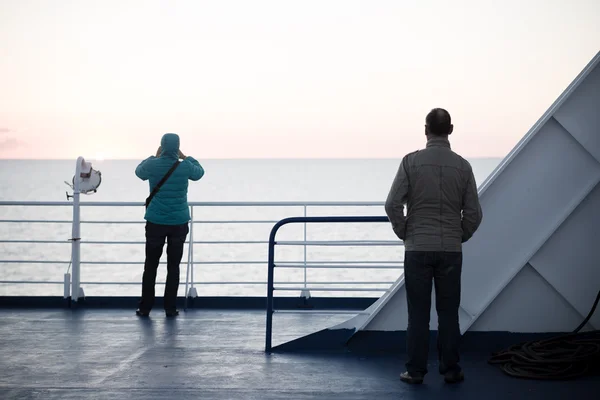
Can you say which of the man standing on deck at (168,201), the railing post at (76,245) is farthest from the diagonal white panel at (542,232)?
the railing post at (76,245)

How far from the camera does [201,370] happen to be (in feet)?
16.6

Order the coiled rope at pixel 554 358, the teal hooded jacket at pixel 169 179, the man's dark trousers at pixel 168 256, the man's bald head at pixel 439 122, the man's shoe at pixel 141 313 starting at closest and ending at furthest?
the man's bald head at pixel 439 122 < the coiled rope at pixel 554 358 < the teal hooded jacket at pixel 169 179 < the man's dark trousers at pixel 168 256 < the man's shoe at pixel 141 313

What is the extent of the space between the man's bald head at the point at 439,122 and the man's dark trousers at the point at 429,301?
0.75 m

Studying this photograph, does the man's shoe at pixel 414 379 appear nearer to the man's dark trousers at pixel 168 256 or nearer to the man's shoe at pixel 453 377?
the man's shoe at pixel 453 377

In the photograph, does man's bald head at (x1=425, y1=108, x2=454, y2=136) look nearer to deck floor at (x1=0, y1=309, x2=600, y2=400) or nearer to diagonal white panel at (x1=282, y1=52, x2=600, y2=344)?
diagonal white panel at (x1=282, y1=52, x2=600, y2=344)

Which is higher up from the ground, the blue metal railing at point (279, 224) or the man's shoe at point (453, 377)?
the blue metal railing at point (279, 224)

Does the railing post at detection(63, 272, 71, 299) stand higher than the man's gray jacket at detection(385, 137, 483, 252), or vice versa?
the man's gray jacket at detection(385, 137, 483, 252)

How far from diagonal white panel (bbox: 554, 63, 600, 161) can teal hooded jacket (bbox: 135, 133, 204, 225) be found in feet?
11.1

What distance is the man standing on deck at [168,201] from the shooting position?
7070 millimetres

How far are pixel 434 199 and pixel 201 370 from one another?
1972 millimetres

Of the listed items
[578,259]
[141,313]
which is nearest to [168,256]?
[141,313]

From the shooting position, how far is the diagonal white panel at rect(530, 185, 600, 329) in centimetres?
538

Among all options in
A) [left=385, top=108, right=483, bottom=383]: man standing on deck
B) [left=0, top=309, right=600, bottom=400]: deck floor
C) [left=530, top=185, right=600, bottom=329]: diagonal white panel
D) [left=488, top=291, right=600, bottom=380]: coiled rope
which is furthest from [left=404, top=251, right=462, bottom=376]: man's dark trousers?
[left=530, top=185, right=600, bottom=329]: diagonal white panel

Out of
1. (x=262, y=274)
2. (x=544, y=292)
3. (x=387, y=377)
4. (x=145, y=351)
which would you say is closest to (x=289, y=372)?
(x=387, y=377)
